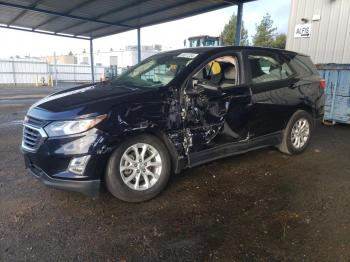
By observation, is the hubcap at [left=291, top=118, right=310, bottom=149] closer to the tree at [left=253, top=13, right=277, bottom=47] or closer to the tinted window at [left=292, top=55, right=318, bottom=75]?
the tinted window at [left=292, top=55, right=318, bottom=75]

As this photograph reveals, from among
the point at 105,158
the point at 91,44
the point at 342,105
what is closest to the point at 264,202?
the point at 105,158

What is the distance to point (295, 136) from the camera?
481 cm

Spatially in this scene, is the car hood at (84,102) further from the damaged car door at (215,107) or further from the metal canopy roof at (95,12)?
the metal canopy roof at (95,12)

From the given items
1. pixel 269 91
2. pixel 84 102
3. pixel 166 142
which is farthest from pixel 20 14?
pixel 166 142

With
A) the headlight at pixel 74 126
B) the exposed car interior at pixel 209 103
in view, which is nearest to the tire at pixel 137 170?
the headlight at pixel 74 126

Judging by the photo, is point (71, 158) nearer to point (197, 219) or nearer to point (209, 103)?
point (197, 219)

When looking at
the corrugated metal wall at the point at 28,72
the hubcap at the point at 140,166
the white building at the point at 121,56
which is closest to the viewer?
the hubcap at the point at 140,166

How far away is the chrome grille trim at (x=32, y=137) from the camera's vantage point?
2.87 m

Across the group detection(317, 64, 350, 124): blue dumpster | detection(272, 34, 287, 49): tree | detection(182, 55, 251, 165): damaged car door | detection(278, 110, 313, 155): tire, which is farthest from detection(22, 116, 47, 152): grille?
detection(272, 34, 287, 49): tree

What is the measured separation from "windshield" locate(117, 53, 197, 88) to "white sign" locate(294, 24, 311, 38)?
6169 mm

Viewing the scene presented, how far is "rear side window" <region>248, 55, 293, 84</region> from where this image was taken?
4074 mm

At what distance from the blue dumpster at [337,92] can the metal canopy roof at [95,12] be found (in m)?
4.52

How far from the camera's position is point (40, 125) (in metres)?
2.91

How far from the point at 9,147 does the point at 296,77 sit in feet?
17.0
